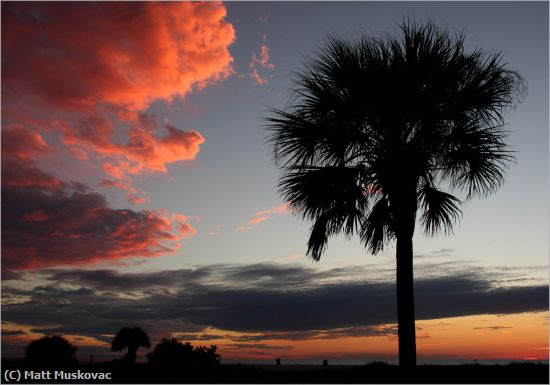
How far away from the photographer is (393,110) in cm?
1142

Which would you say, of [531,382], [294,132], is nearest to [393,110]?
[294,132]

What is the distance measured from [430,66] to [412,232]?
413 centimetres

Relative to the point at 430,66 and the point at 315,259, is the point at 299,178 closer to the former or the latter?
the point at 315,259

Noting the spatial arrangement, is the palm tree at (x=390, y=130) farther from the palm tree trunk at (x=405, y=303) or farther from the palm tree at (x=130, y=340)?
the palm tree at (x=130, y=340)

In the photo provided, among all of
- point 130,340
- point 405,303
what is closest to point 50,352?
point 130,340

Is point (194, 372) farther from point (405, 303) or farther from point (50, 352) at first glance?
point (405, 303)

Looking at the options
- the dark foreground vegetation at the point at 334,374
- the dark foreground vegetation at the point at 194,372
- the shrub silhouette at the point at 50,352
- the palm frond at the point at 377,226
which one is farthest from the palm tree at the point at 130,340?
the palm frond at the point at 377,226

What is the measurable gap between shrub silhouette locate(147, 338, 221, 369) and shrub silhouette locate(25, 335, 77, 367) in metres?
3.23

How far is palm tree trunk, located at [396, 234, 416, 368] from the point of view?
10227mm

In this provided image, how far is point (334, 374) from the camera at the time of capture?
12.1 meters

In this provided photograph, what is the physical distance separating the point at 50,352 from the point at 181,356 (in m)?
4.54

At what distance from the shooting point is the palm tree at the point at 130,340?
656 inches

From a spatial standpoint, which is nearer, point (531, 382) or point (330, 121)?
point (531, 382)

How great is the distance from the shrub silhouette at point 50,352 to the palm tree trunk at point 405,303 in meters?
10.6
